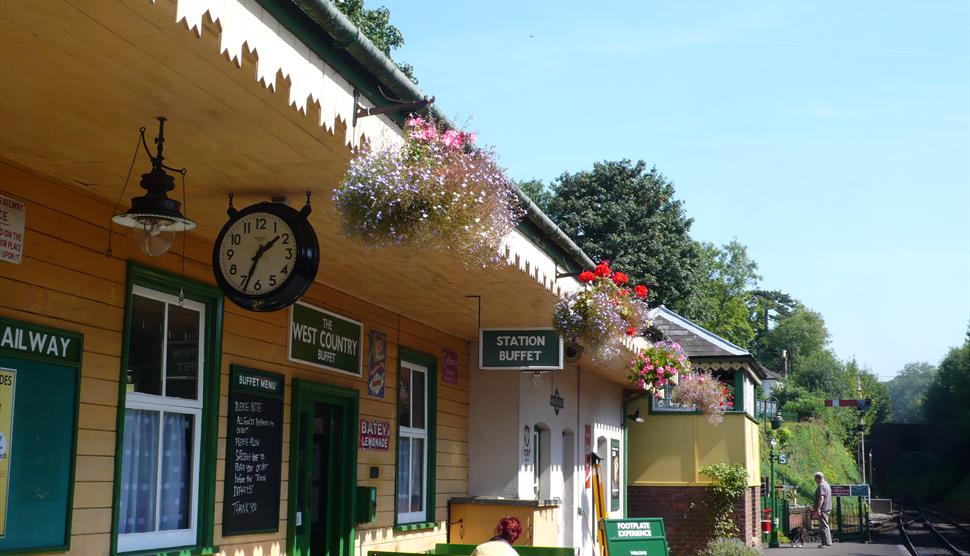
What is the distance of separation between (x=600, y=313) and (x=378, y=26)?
21030mm

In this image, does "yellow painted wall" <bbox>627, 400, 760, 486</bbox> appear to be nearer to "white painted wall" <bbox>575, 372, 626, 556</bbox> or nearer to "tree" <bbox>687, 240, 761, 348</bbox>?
"white painted wall" <bbox>575, 372, 626, 556</bbox>

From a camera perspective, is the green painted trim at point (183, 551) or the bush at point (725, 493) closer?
the green painted trim at point (183, 551)

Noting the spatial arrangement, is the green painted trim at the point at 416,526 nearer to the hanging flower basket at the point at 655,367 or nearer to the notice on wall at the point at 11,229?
the hanging flower basket at the point at 655,367

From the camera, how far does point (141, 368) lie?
777 centimetres

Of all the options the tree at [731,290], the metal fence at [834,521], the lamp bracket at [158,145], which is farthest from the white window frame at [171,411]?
the tree at [731,290]

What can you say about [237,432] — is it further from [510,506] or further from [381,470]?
[510,506]

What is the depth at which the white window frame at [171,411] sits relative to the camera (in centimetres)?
759

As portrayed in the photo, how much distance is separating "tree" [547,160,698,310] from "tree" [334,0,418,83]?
12.6 meters

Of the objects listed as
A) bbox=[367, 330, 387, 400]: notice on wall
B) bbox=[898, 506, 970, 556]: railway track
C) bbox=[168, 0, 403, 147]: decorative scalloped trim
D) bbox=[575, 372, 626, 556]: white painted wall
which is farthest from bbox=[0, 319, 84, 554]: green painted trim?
bbox=[898, 506, 970, 556]: railway track

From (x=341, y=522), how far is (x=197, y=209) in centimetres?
430

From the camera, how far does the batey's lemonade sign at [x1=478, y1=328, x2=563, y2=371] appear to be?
11.6 metres

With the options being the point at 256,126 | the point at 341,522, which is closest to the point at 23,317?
the point at 256,126

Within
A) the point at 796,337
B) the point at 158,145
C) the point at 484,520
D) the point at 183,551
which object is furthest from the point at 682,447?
the point at 796,337

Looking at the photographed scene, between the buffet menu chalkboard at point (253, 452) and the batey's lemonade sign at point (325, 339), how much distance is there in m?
0.50
